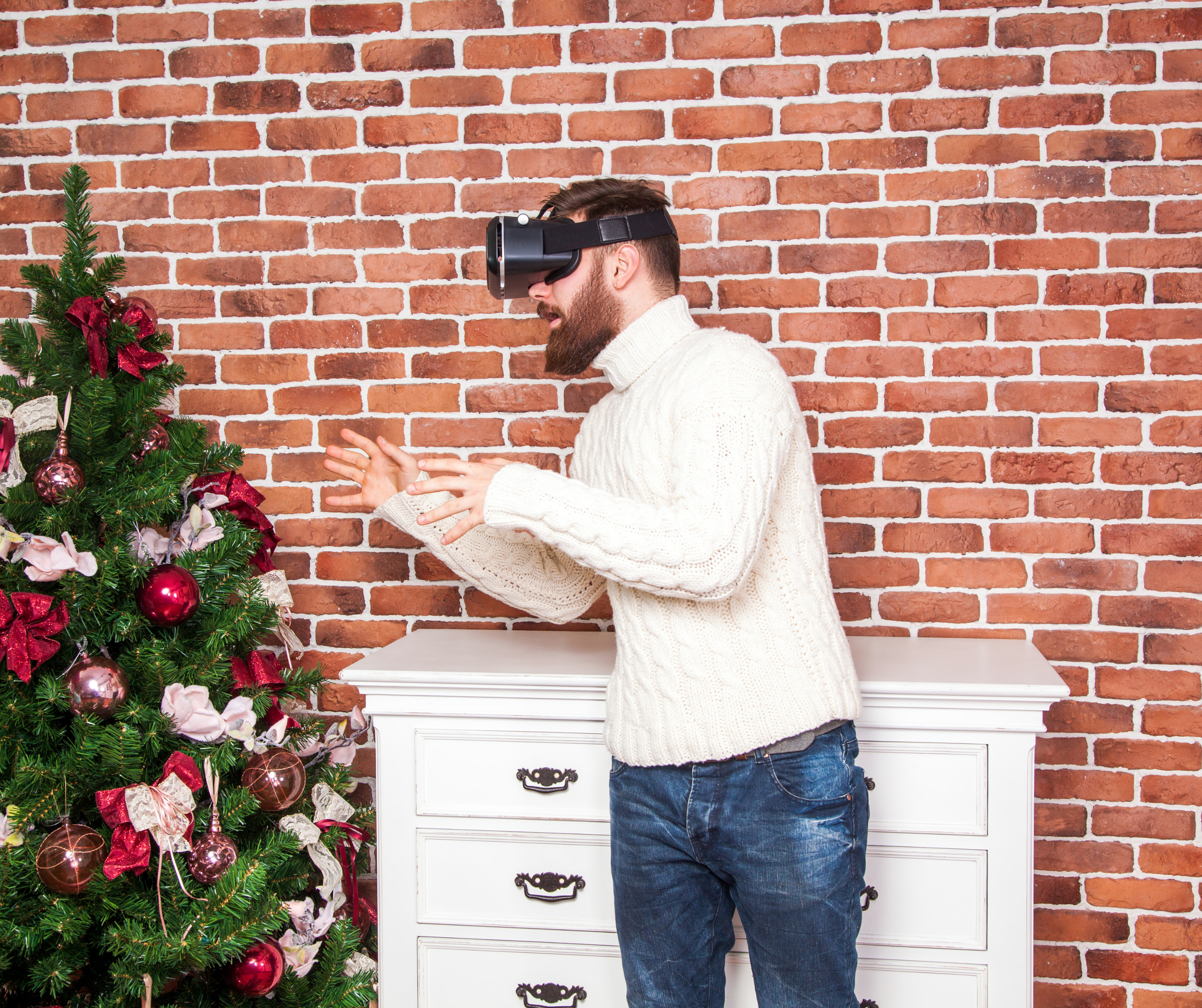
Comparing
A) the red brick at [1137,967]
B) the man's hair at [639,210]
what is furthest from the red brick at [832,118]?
the red brick at [1137,967]

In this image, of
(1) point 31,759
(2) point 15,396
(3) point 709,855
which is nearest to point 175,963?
(1) point 31,759

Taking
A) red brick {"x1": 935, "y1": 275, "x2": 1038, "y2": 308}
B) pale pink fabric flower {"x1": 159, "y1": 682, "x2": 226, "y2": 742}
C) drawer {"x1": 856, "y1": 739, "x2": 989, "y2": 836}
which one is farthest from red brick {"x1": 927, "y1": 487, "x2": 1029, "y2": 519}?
pale pink fabric flower {"x1": 159, "y1": 682, "x2": 226, "y2": 742}

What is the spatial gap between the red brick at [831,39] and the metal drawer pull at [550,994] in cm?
191

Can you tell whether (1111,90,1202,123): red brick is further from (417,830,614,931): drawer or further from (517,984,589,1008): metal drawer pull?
(517,984,589,1008): metal drawer pull

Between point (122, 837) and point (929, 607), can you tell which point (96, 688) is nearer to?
point (122, 837)

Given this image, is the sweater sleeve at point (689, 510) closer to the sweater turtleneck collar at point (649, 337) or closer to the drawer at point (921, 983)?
the sweater turtleneck collar at point (649, 337)

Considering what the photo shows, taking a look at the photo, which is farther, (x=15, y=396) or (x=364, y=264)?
(x=364, y=264)

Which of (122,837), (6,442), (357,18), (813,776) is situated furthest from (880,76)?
(122,837)

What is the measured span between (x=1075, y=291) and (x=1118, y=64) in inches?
18.3

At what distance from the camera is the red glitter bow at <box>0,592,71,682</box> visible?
4.88 ft

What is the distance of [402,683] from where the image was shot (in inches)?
67.4

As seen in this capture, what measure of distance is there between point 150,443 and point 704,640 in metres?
1.09

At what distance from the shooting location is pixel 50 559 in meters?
1.54

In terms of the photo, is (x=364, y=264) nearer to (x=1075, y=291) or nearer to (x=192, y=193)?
(x=192, y=193)
